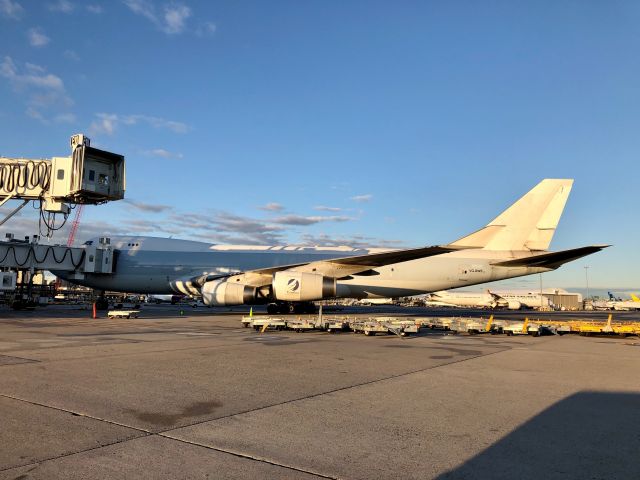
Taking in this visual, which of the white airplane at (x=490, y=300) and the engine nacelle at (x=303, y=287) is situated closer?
the engine nacelle at (x=303, y=287)

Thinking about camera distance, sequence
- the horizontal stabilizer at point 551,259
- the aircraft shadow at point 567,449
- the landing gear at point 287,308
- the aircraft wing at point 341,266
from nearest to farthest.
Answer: the aircraft shadow at point 567,449 < the horizontal stabilizer at point 551,259 < the aircraft wing at point 341,266 < the landing gear at point 287,308

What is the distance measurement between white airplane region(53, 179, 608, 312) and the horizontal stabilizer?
0.04 metres

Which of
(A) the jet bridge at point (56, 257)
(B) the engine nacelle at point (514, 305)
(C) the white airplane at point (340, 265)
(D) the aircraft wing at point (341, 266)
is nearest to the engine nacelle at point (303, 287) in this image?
(C) the white airplane at point (340, 265)

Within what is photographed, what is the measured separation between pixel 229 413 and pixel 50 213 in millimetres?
24026

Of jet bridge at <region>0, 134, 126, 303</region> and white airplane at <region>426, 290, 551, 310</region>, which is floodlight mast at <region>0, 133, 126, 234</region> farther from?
white airplane at <region>426, 290, 551, 310</region>

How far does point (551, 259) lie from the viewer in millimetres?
23281

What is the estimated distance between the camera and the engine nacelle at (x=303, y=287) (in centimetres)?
2162

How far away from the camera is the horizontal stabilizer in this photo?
20.9m

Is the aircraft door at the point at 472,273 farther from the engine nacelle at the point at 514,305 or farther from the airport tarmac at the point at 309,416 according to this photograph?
the engine nacelle at the point at 514,305

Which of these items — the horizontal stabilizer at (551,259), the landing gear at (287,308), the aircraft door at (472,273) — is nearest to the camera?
the horizontal stabilizer at (551,259)

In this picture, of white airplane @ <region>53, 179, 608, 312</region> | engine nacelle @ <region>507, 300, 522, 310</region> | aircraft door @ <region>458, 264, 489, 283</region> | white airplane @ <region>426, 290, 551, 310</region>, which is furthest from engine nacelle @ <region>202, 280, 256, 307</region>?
white airplane @ <region>426, 290, 551, 310</region>

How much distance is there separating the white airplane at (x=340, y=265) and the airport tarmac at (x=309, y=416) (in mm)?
12243

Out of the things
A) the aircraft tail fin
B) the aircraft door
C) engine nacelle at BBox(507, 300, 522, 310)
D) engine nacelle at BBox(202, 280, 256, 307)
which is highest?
the aircraft tail fin

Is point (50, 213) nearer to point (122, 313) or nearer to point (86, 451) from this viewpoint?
point (122, 313)
